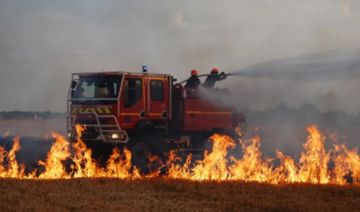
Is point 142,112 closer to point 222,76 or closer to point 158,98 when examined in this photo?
point 158,98

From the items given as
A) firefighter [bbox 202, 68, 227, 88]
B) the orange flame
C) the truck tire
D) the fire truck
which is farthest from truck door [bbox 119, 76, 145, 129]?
firefighter [bbox 202, 68, 227, 88]

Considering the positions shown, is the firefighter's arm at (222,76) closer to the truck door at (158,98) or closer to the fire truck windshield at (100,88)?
the truck door at (158,98)

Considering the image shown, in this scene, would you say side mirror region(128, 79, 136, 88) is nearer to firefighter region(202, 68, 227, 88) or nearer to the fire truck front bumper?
the fire truck front bumper

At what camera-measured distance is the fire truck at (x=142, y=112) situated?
14.4 meters

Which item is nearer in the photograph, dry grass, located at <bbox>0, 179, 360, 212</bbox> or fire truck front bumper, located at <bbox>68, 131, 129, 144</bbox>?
dry grass, located at <bbox>0, 179, 360, 212</bbox>

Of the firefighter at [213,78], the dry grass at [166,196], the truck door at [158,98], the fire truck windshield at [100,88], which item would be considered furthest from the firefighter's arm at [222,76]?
the dry grass at [166,196]

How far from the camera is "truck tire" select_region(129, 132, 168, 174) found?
14.4 metres

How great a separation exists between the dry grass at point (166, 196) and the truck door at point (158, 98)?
464 centimetres

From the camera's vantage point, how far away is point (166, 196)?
30.7 ft

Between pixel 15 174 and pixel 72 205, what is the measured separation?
4273 millimetres

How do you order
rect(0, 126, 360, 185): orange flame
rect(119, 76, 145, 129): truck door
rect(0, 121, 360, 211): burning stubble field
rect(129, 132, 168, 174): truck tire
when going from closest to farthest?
rect(0, 121, 360, 211): burning stubble field < rect(0, 126, 360, 185): orange flame < rect(129, 132, 168, 174): truck tire < rect(119, 76, 145, 129): truck door

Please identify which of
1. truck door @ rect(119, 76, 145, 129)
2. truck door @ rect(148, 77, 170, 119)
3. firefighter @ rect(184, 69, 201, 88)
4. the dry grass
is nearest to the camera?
Result: the dry grass

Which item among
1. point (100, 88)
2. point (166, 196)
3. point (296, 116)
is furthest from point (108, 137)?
point (296, 116)

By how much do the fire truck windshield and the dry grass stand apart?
164 inches
